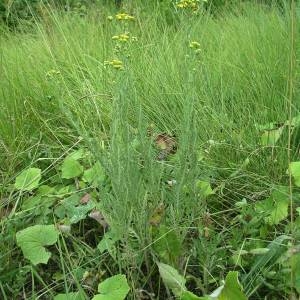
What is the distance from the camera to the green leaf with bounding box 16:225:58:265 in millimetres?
1349

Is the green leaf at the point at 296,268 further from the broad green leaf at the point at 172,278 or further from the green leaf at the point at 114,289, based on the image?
the green leaf at the point at 114,289

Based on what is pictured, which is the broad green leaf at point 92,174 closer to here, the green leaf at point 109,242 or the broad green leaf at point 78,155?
the broad green leaf at point 78,155

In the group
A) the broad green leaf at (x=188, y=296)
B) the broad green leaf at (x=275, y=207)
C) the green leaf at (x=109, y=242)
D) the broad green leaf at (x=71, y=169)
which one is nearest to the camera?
the broad green leaf at (x=188, y=296)

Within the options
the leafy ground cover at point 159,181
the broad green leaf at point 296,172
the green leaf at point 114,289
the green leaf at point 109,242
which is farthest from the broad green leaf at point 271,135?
the green leaf at point 114,289

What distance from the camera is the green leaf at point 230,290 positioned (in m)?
1.12

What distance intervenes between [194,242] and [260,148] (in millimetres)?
475

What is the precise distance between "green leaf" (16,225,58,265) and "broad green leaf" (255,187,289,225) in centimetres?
52

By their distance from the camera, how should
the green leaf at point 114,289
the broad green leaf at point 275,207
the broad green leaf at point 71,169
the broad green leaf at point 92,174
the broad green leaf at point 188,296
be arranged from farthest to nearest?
1. the broad green leaf at point 71,169
2. the broad green leaf at point 92,174
3. the broad green leaf at point 275,207
4. the green leaf at point 114,289
5. the broad green leaf at point 188,296

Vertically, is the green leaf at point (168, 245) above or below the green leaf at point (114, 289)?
above

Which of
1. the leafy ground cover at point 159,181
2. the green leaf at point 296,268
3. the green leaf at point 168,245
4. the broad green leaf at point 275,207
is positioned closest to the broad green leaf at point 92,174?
the leafy ground cover at point 159,181

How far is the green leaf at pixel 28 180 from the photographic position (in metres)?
1.63

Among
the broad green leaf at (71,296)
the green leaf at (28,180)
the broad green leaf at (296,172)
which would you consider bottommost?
the broad green leaf at (71,296)

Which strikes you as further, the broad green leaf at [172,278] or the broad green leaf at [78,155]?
the broad green leaf at [78,155]

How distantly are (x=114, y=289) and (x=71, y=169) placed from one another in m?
0.53
